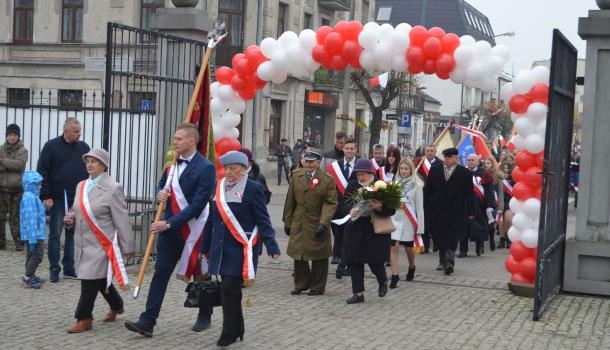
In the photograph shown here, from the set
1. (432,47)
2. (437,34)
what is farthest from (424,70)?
(437,34)

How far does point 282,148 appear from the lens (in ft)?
111

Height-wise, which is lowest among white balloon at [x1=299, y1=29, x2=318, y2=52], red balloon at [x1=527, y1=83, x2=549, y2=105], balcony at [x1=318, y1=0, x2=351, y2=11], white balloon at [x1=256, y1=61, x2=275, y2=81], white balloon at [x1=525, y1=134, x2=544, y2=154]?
white balloon at [x1=525, y1=134, x2=544, y2=154]

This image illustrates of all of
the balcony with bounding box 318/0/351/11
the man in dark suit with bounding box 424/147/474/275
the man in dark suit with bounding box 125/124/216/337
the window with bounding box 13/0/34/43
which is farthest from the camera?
the balcony with bounding box 318/0/351/11

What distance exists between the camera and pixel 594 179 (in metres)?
11.0

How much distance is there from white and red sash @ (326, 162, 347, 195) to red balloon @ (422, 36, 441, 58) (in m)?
1.95

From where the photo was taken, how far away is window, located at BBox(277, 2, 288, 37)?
127ft

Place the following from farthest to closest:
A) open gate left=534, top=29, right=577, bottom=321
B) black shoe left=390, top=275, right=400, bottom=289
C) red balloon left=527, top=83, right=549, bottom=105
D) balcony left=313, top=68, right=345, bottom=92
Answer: balcony left=313, top=68, right=345, bottom=92, black shoe left=390, top=275, right=400, bottom=289, red balloon left=527, top=83, right=549, bottom=105, open gate left=534, top=29, right=577, bottom=321

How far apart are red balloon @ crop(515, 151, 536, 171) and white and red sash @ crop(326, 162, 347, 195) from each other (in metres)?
2.40

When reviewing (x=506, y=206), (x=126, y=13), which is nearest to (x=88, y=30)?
(x=126, y=13)

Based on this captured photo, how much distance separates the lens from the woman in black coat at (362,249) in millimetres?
10102

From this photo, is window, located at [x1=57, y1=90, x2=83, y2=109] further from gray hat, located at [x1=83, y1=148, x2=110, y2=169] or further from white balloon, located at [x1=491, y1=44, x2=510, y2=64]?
gray hat, located at [x1=83, y1=148, x2=110, y2=169]

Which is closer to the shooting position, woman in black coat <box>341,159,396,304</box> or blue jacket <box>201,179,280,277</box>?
blue jacket <box>201,179,280,277</box>

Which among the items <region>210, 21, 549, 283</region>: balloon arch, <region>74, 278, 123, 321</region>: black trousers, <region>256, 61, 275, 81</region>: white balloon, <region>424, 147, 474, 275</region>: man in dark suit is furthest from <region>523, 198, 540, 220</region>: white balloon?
<region>74, 278, 123, 321</region>: black trousers

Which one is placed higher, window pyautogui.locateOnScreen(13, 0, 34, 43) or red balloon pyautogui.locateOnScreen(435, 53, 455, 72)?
window pyautogui.locateOnScreen(13, 0, 34, 43)
